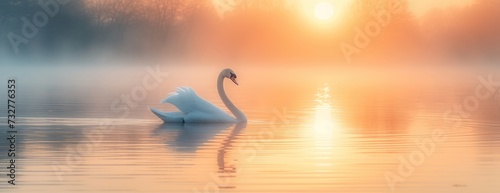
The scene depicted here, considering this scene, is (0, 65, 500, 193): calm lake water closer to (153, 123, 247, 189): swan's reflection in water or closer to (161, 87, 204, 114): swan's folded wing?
(153, 123, 247, 189): swan's reflection in water

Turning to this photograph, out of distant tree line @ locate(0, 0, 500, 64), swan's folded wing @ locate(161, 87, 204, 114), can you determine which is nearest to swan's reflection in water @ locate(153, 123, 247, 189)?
swan's folded wing @ locate(161, 87, 204, 114)

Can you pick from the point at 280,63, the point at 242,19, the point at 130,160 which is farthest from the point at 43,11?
the point at 130,160

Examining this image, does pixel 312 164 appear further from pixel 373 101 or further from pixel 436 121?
pixel 373 101

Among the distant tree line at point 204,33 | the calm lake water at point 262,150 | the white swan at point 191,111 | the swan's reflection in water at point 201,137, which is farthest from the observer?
the distant tree line at point 204,33

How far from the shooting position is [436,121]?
66.3 feet

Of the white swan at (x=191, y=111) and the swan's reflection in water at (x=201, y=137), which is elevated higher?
the white swan at (x=191, y=111)

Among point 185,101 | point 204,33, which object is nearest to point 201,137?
point 185,101

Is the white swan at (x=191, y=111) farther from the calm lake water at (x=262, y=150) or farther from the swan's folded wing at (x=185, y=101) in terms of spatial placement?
the calm lake water at (x=262, y=150)

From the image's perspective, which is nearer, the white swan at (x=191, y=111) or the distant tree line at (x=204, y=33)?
the white swan at (x=191, y=111)

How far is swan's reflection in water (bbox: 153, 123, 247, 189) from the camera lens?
44.1ft

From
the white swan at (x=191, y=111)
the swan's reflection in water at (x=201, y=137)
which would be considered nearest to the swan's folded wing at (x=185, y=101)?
the white swan at (x=191, y=111)

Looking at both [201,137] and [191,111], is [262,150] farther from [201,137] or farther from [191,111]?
[191,111]

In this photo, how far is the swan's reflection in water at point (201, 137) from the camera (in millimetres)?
13455

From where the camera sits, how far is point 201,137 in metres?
17.0
